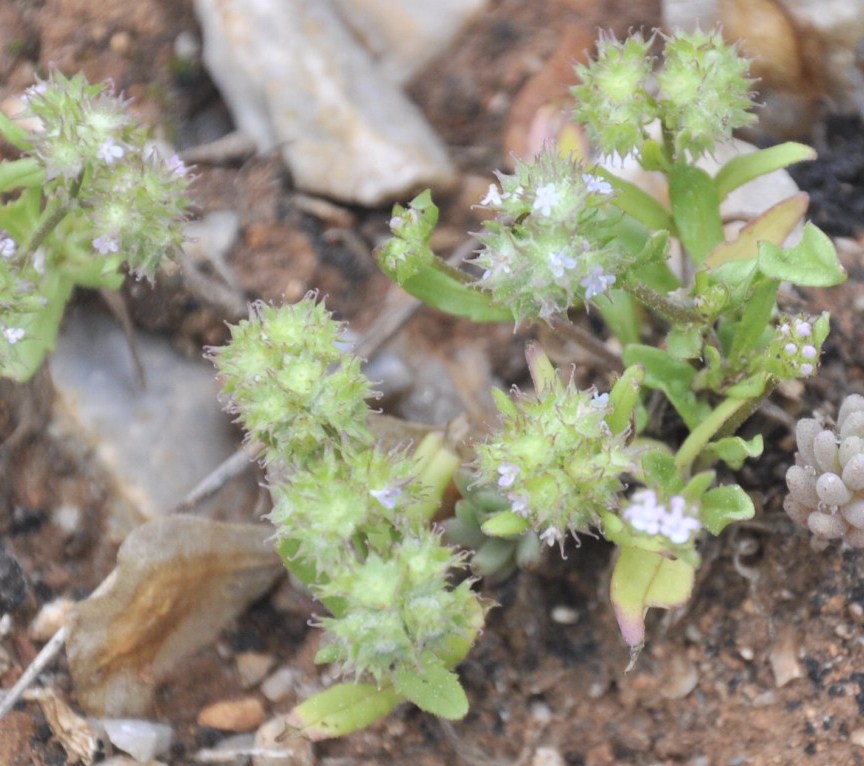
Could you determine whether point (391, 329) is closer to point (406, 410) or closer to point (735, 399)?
point (406, 410)

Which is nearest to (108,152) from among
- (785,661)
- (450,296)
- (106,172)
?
(106,172)

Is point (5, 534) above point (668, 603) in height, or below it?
above

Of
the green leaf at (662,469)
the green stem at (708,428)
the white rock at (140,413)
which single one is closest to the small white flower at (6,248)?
the white rock at (140,413)

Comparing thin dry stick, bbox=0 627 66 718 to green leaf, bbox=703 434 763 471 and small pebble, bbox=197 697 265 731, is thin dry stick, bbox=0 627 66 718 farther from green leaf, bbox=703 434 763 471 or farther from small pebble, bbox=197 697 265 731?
green leaf, bbox=703 434 763 471

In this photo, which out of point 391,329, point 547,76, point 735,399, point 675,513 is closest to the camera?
point 675,513

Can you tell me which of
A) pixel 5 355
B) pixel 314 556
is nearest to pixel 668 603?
pixel 314 556

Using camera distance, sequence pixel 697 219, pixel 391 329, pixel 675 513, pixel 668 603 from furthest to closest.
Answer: pixel 391 329
pixel 697 219
pixel 668 603
pixel 675 513
